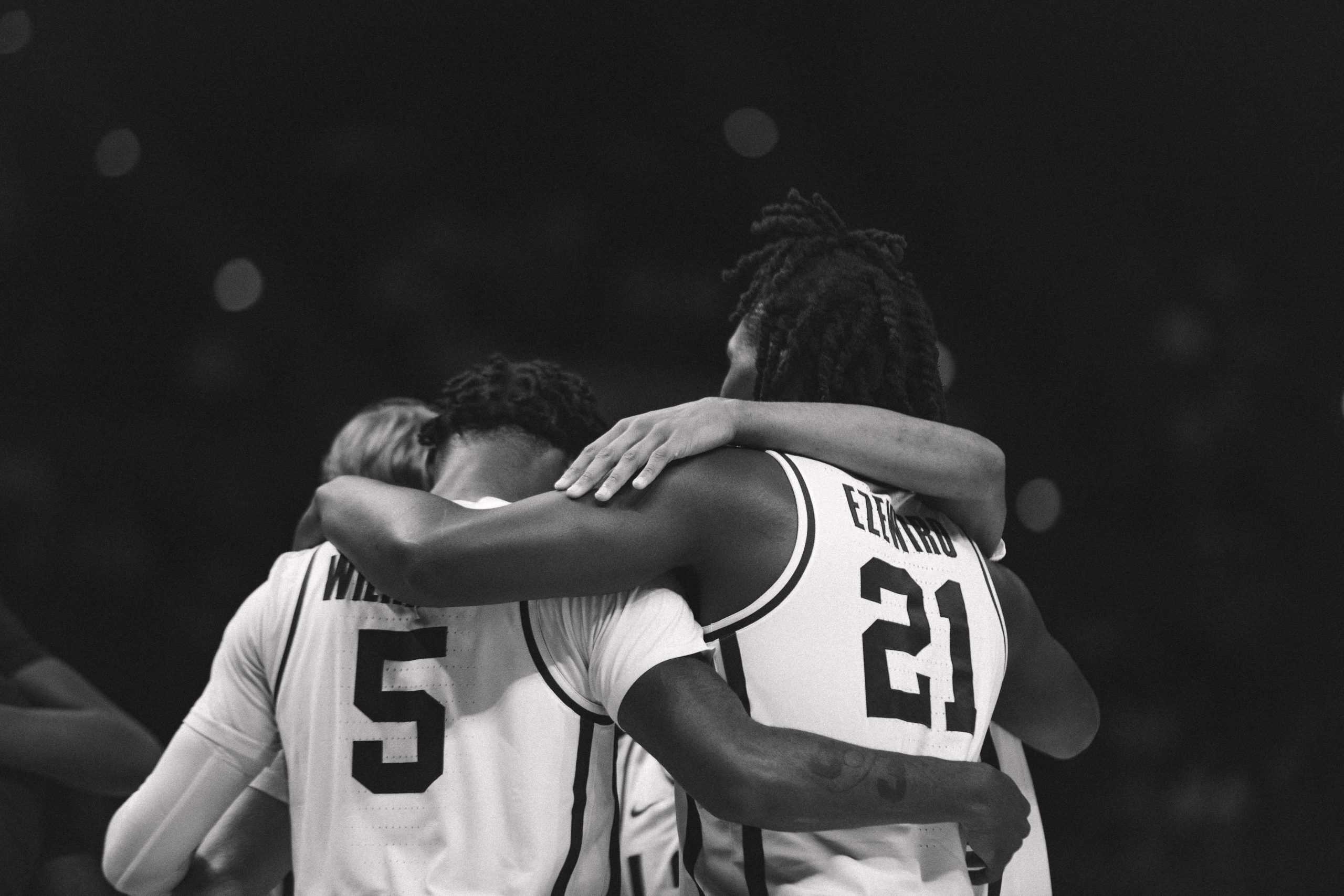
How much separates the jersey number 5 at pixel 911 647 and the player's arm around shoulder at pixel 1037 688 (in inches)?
7.7

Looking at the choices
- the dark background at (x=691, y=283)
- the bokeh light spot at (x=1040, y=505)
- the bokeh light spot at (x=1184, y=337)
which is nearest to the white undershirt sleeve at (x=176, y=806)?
the dark background at (x=691, y=283)

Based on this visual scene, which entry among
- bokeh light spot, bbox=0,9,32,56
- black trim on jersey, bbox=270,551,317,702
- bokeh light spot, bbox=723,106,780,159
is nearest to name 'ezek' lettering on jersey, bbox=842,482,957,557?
black trim on jersey, bbox=270,551,317,702

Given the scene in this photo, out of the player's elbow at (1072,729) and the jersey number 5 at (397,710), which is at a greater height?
the jersey number 5 at (397,710)

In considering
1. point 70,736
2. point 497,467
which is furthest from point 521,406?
point 70,736

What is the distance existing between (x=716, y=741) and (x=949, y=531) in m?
0.45

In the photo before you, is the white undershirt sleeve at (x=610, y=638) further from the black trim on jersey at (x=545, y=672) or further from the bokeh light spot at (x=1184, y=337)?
the bokeh light spot at (x=1184, y=337)

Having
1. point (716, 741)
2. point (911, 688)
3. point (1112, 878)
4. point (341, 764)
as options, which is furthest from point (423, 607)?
point (1112, 878)

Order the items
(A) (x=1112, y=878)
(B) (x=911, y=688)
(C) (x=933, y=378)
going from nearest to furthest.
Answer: (B) (x=911, y=688), (C) (x=933, y=378), (A) (x=1112, y=878)

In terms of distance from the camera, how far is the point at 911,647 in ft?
3.95

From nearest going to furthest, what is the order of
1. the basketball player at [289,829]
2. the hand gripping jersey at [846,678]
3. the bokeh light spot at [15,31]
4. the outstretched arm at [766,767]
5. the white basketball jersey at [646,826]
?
1. the outstretched arm at [766,767]
2. the hand gripping jersey at [846,678]
3. the basketball player at [289,829]
4. the white basketball jersey at [646,826]
5. the bokeh light spot at [15,31]

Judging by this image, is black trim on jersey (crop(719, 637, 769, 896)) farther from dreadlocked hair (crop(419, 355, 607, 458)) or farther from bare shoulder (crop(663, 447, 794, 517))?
dreadlocked hair (crop(419, 355, 607, 458))

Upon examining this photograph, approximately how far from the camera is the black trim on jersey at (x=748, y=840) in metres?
1.15

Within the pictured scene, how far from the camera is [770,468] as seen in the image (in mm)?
1202

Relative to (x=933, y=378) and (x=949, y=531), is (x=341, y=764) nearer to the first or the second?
(x=949, y=531)
